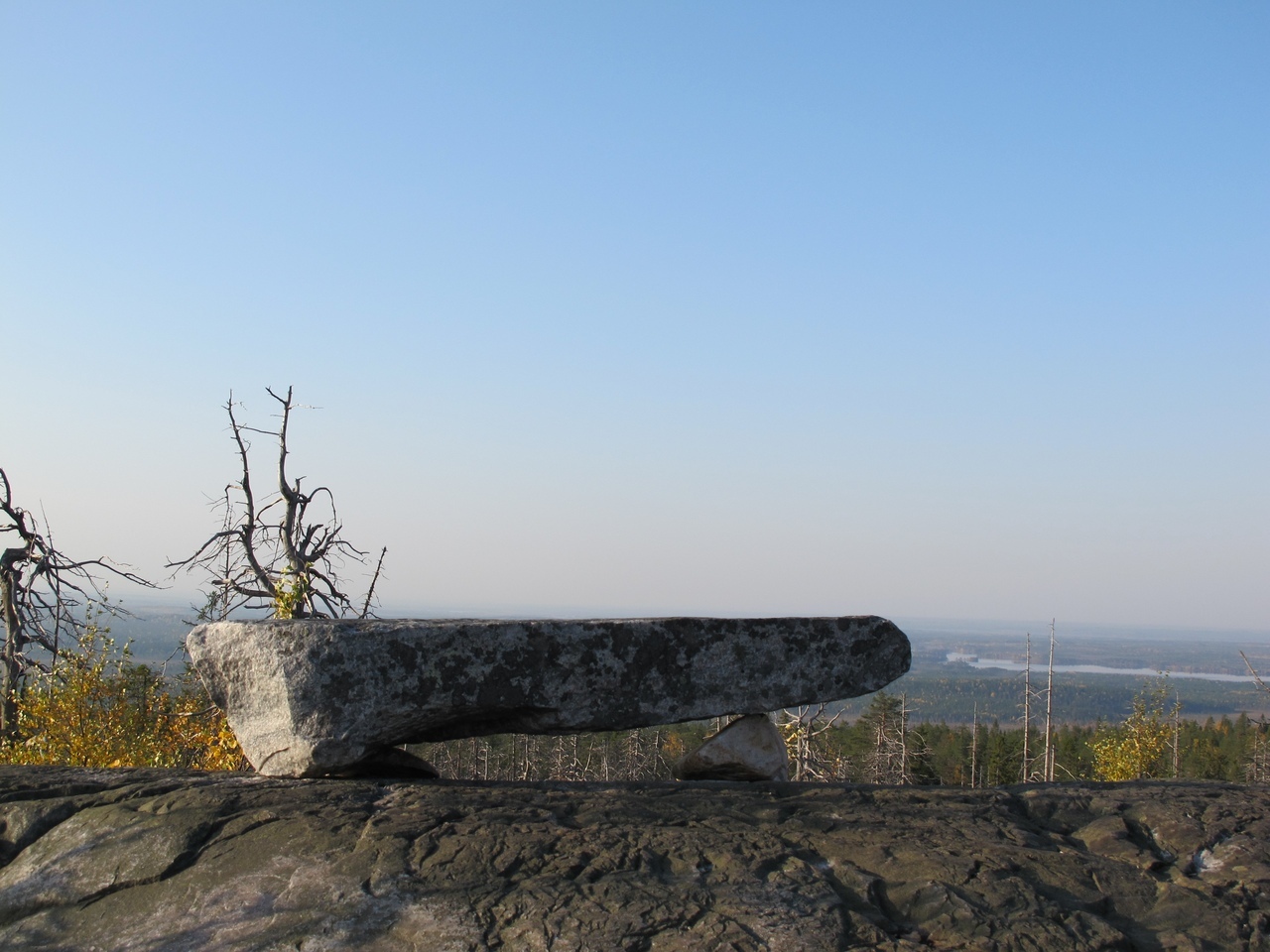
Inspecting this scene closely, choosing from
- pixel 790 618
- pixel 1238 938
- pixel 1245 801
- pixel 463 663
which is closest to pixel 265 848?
pixel 463 663

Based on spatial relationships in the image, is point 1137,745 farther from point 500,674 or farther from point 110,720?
point 500,674

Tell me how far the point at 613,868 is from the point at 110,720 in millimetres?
15604

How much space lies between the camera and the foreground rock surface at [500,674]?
7.27 meters

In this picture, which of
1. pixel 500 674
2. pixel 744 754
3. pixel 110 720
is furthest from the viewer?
pixel 110 720

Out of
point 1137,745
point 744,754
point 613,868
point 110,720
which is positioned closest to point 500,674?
point 613,868

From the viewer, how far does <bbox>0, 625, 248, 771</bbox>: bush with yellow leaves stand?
16.1 m

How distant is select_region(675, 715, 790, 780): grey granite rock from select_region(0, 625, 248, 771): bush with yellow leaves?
413 inches

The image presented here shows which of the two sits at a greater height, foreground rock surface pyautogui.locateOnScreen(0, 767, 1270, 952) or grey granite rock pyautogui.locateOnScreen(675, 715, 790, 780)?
grey granite rock pyautogui.locateOnScreen(675, 715, 790, 780)

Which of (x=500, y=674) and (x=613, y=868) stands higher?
(x=500, y=674)

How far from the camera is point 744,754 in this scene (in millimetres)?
8125

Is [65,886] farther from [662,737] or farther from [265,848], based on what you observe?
[662,737]

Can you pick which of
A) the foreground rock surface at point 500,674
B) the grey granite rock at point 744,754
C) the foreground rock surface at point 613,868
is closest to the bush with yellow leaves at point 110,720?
the foreground rock surface at point 500,674

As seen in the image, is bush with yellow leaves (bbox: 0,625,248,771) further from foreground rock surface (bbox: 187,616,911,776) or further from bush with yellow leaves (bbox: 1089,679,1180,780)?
bush with yellow leaves (bbox: 1089,679,1180,780)

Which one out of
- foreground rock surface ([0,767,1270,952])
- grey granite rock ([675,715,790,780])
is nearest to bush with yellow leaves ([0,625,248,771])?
foreground rock surface ([0,767,1270,952])
